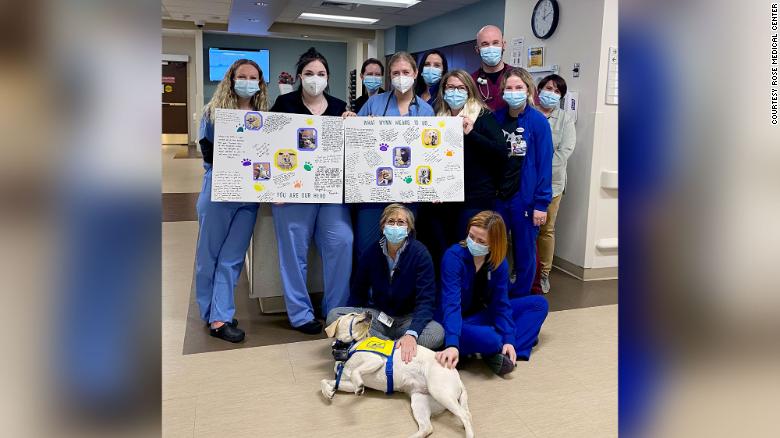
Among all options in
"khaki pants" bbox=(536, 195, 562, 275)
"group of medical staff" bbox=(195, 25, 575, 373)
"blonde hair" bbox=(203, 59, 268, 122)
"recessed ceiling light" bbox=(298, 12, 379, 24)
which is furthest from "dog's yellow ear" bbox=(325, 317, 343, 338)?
"recessed ceiling light" bbox=(298, 12, 379, 24)

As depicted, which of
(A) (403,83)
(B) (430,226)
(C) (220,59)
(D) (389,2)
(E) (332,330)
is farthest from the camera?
(C) (220,59)

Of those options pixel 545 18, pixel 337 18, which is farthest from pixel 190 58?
pixel 545 18

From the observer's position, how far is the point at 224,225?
327 centimetres

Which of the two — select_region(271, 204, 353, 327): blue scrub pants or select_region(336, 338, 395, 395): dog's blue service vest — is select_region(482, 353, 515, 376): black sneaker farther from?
select_region(271, 204, 353, 327): blue scrub pants

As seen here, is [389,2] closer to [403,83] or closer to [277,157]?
[403,83]

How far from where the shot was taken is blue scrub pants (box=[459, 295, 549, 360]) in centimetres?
287

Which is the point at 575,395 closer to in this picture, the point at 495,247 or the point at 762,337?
the point at 495,247

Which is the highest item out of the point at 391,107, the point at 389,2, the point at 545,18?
the point at 389,2

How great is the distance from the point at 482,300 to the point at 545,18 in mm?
2952

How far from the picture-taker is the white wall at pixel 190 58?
16266 millimetres

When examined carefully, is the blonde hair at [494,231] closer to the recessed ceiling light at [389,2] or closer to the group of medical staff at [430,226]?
the group of medical staff at [430,226]

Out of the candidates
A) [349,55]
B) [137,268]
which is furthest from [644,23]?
[349,55]

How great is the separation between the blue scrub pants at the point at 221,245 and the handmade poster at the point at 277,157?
0.13 metres

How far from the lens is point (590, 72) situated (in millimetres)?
4434
